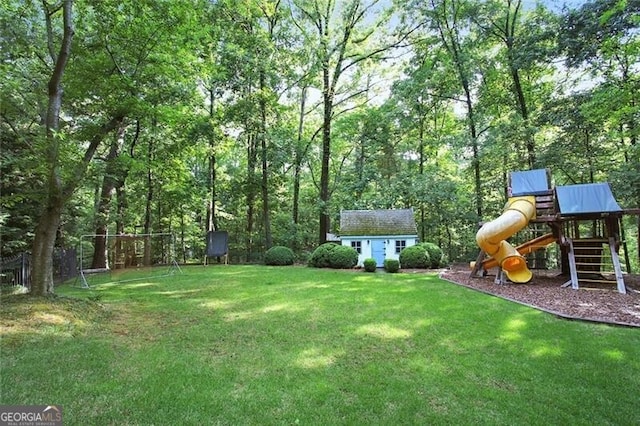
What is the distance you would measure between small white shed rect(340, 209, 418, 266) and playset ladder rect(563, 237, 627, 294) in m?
7.24

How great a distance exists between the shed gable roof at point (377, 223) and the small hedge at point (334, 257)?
197 centimetres

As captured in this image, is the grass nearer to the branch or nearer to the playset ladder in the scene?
the branch

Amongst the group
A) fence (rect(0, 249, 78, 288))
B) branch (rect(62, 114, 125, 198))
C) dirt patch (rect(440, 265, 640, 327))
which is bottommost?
dirt patch (rect(440, 265, 640, 327))

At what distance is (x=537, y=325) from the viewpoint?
6.02 m

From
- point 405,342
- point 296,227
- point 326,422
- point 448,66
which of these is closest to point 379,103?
point 448,66

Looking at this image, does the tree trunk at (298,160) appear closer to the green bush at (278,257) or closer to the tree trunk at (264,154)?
the tree trunk at (264,154)

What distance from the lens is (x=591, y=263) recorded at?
10.1m

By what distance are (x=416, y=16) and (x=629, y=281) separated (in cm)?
1728

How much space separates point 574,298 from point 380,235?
9.97 meters

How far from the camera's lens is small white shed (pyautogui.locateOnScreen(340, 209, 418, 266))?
17516 millimetres

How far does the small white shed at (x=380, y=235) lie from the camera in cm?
1752

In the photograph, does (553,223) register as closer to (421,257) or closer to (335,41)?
(421,257)

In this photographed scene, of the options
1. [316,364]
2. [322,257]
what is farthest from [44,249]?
[322,257]
